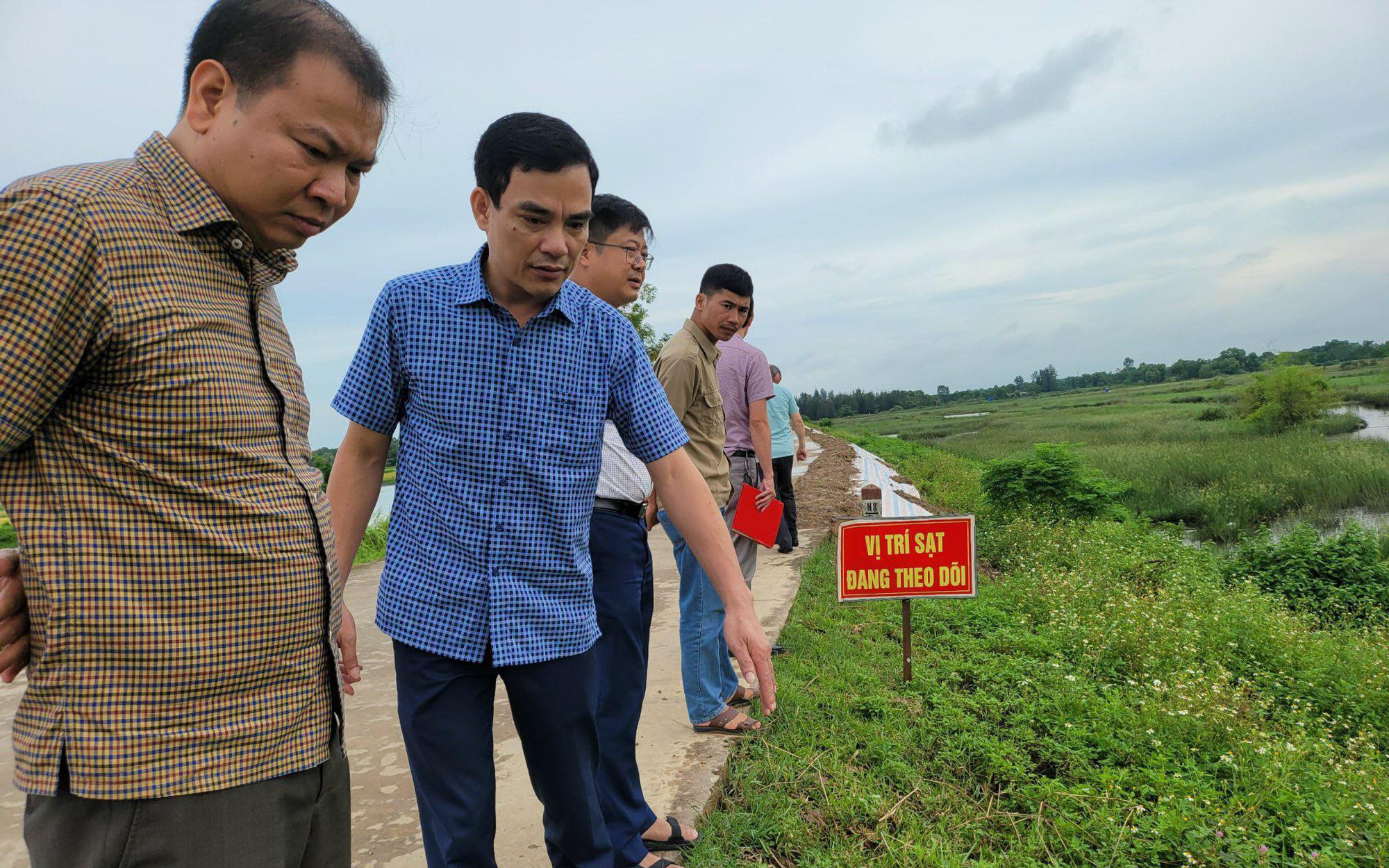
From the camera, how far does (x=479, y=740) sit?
5.74ft

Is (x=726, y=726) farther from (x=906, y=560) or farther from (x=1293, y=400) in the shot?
(x=1293, y=400)

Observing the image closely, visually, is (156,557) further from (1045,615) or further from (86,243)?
(1045,615)

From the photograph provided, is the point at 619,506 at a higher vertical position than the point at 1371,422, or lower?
higher

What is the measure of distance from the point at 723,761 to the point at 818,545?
5.05 metres

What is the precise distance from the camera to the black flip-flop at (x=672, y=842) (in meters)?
2.65

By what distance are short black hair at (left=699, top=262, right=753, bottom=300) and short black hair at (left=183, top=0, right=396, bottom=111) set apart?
237cm

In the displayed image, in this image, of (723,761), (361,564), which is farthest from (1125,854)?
(361,564)

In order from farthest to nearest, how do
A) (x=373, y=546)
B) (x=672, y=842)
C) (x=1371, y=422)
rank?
(x=1371, y=422)
(x=373, y=546)
(x=672, y=842)

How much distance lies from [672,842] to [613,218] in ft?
6.44

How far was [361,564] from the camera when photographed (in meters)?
8.24

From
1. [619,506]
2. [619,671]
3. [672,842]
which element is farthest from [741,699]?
[619,506]

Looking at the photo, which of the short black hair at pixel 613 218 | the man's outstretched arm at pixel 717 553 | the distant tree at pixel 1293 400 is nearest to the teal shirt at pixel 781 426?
the short black hair at pixel 613 218

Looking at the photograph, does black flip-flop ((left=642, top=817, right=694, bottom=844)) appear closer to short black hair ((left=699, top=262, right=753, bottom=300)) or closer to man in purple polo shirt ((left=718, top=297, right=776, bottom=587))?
man in purple polo shirt ((left=718, top=297, right=776, bottom=587))

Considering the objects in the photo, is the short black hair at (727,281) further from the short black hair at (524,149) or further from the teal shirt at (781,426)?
the teal shirt at (781,426)
